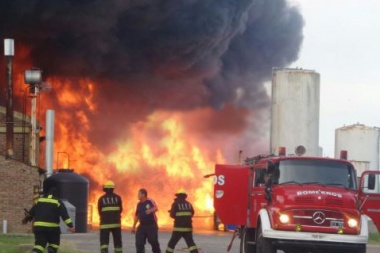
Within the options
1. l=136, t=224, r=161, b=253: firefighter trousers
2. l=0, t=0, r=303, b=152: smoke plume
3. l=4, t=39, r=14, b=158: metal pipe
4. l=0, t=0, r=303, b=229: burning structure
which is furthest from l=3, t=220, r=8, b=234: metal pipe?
l=136, t=224, r=161, b=253: firefighter trousers

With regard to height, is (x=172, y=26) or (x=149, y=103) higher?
(x=172, y=26)

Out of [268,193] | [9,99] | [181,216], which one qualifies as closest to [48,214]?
[181,216]

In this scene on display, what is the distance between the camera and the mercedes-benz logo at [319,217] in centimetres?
1869

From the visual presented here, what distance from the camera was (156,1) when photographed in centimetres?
4475

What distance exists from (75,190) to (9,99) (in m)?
4.66

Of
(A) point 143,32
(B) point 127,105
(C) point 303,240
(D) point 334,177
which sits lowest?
(C) point 303,240

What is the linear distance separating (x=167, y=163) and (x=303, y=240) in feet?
99.6

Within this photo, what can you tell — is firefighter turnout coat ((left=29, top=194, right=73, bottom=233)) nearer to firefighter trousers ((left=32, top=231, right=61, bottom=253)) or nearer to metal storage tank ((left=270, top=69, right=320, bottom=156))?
firefighter trousers ((left=32, top=231, right=61, bottom=253))

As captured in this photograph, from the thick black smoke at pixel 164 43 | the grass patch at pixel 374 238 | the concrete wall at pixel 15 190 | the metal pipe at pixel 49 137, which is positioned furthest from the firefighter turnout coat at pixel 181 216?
the thick black smoke at pixel 164 43

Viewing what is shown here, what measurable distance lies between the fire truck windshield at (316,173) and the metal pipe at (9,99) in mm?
17296

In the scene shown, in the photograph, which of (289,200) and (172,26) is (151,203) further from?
(172,26)

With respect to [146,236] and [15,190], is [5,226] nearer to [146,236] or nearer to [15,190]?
[15,190]

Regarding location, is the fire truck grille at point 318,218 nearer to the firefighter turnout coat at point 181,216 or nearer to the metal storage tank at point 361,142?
the firefighter turnout coat at point 181,216

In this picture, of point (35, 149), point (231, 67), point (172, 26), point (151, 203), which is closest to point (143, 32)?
point (172, 26)
